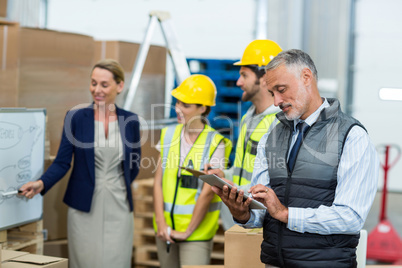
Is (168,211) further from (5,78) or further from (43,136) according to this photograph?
(5,78)

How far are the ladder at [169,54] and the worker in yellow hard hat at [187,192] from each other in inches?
48.6

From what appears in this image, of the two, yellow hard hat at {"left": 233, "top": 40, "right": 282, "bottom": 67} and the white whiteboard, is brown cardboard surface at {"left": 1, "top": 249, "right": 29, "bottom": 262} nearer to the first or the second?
the white whiteboard

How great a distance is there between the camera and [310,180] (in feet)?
7.14

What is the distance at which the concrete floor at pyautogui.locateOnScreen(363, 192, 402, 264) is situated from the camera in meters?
7.38

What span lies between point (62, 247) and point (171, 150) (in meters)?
1.32

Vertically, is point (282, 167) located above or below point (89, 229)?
above

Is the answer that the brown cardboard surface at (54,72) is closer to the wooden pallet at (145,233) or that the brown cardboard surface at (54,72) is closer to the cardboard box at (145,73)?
the cardboard box at (145,73)

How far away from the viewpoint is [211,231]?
11.5ft

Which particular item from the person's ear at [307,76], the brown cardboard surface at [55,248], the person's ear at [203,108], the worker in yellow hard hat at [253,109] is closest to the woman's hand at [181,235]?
the worker in yellow hard hat at [253,109]

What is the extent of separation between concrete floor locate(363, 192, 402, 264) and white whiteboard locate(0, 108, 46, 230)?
4.75 meters

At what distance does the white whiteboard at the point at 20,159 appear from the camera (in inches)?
135

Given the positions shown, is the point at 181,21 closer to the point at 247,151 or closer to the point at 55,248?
the point at 55,248

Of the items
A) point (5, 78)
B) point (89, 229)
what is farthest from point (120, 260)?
point (5, 78)

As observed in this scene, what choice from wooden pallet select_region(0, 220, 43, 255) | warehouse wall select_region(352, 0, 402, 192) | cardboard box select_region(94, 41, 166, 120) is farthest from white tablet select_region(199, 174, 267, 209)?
warehouse wall select_region(352, 0, 402, 192)
